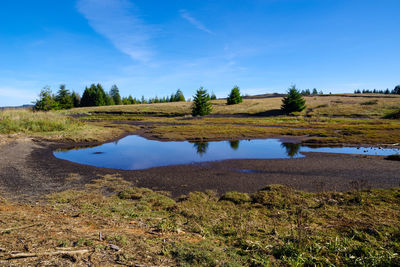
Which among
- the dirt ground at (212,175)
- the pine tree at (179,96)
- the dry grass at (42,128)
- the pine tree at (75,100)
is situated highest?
the pine tree at (179,96)

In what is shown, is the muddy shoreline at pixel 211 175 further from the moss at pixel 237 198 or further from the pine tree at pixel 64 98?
the pine tree at pixel 64 98

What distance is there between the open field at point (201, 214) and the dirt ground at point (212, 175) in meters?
0.06

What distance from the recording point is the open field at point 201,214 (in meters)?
4.49

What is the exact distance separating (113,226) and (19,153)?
57.4 ft

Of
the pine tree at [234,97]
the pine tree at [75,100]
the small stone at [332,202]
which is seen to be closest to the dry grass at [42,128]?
the small stone at [332,202]

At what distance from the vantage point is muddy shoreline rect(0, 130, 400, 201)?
36.6ft

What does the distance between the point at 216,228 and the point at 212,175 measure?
750 centimetres

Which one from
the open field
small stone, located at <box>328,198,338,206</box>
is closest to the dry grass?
the open field

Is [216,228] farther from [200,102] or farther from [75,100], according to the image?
[75,100]

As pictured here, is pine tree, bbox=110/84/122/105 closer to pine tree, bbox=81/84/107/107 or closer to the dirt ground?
pine tree, bbox=81/84/107/107

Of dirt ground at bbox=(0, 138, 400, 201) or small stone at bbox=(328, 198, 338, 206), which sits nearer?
small stone at bbox=(328, 198, 338, 206)

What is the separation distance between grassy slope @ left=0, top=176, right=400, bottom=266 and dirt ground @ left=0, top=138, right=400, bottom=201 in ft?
5.12

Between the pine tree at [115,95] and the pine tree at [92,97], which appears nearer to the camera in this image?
the pine tree at [92,97]

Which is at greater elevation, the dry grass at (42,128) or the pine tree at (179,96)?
the pine tree at (179,96)
